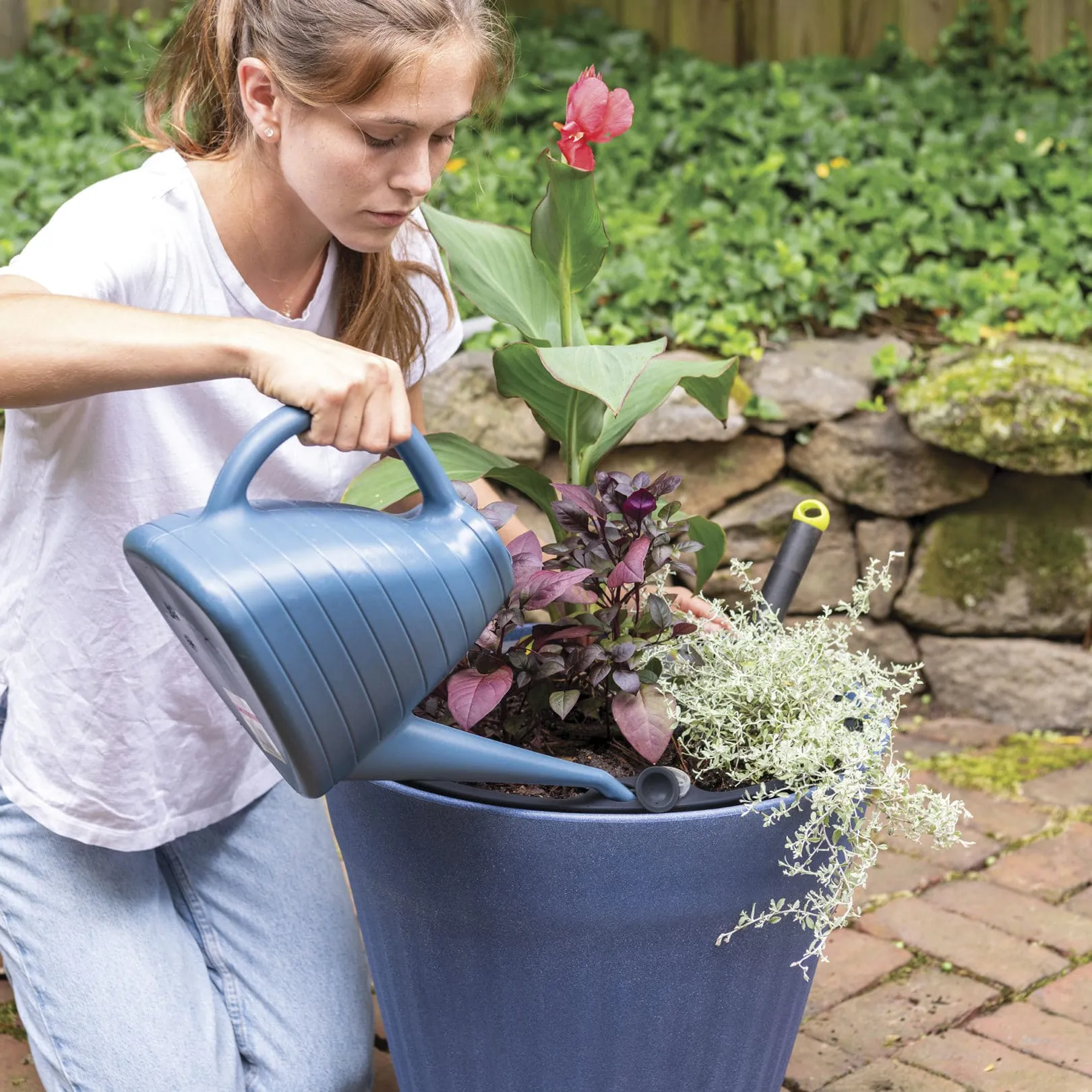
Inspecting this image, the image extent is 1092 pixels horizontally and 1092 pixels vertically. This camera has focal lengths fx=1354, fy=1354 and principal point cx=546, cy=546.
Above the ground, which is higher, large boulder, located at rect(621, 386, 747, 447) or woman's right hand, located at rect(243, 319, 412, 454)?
woman's right hand, located at rect(243, 319, 412, 454)

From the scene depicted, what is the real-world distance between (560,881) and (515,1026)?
18 cm

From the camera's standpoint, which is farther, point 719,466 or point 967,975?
point 719,466

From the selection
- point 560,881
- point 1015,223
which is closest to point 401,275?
point 560,881

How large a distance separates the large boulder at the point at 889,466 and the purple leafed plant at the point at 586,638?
141 cm

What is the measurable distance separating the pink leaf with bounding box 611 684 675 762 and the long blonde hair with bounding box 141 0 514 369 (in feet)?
1.88

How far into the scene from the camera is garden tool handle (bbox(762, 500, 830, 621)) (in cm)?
147

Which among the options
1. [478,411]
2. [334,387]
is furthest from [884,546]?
[334,387]

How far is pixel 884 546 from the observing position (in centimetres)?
278

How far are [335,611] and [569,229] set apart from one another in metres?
0.53

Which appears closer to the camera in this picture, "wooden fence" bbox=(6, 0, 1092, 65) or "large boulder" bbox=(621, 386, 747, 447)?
"large boulder" bbox=(621, 386, 747, 447)

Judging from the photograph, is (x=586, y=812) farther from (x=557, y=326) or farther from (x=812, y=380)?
(x=812, y=380)

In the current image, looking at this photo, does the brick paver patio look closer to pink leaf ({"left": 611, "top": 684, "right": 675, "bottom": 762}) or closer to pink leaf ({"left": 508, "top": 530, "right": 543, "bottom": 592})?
pink leaf ({"left": 611, "top": 684, "right": 675, "bottom": 762})

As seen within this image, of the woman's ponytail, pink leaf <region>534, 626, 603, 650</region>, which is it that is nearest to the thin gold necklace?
the woman's ponytail

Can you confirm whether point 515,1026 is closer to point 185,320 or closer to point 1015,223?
point 185,320
